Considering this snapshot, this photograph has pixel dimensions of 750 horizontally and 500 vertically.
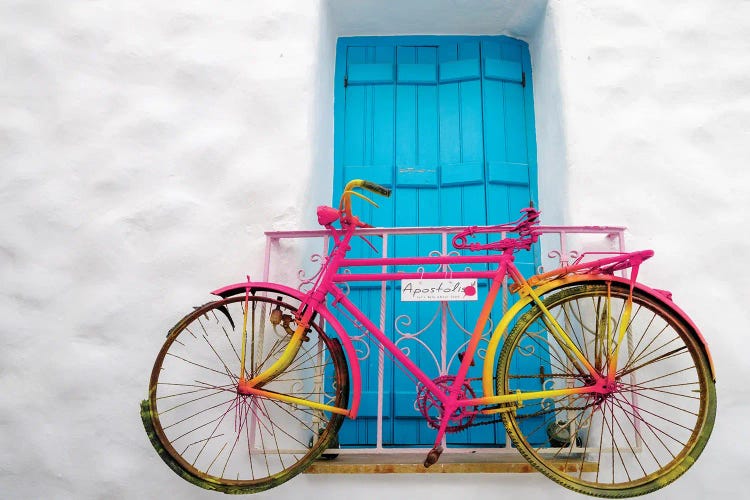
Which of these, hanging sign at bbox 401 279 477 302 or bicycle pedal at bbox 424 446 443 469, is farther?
hanging sign at bbox 401 279 477 302

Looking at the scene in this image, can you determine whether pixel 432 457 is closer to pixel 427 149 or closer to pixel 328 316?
pixel 328 316

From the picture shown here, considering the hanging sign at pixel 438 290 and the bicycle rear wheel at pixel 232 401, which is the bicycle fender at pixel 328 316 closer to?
the bicycle rear wheel at pixel 232 401

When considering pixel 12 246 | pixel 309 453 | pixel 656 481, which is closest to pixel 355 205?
pixel 309 453

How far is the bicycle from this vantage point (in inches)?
88.0

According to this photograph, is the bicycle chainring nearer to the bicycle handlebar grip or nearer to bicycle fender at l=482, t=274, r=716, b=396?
bicycle fender at l=482, t=274, r=716, b=396

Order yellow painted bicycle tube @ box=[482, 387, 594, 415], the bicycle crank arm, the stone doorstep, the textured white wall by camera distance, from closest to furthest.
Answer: yellow painted bicycle tube @ box=[482, 387, 594, 415] < the bicycle crank arm < the stone doorstep < the textured white wall

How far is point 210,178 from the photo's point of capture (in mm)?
3039

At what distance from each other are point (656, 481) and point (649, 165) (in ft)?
4.95

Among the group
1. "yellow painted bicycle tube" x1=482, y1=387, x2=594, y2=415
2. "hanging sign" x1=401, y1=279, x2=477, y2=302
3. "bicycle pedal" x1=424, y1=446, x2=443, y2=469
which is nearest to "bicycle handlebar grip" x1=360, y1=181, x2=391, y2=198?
"hanging sign" x1=401, y1=279, x2=477, y2=302

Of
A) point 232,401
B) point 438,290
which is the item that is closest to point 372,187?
point 438,290

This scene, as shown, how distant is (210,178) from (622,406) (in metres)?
2.19

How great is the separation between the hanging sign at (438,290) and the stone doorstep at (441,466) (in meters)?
0.65

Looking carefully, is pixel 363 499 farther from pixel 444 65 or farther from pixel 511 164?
pixel 444 65

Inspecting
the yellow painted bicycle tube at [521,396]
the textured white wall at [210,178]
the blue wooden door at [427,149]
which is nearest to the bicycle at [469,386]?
the yellow painted bicycle tube at [521,396]
